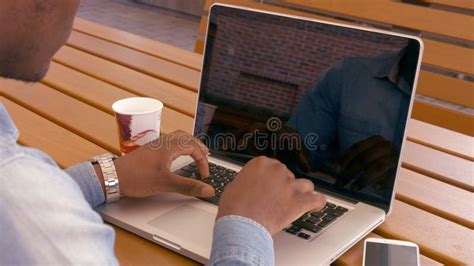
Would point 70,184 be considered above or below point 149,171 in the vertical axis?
above

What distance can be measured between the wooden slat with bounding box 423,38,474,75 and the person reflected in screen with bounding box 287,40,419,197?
2.77 feet

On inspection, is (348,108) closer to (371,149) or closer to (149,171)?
(371,149)

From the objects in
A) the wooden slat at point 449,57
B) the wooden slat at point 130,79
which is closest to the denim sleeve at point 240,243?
the wooden slat at point 130,79

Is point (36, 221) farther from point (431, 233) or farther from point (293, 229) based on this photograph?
point (431, 233)

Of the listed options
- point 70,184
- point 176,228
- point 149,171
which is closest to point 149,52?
point 149,171

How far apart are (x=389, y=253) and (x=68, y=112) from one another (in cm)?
77

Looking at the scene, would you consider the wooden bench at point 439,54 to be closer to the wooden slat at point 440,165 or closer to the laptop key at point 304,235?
the wooden slat at point 440,165

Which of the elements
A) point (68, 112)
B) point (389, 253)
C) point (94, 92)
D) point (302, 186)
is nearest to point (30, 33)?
point (302, 186)

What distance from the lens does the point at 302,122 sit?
2.92 feet

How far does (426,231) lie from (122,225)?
456mm

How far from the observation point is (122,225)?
784 millimetres

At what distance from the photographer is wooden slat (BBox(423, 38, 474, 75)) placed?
60.1 inches

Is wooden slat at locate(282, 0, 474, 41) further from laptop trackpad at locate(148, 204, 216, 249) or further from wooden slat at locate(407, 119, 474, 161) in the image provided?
laptop trackpad at locate(148, 204, 216, 249)

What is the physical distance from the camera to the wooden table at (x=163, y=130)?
0.78 m
